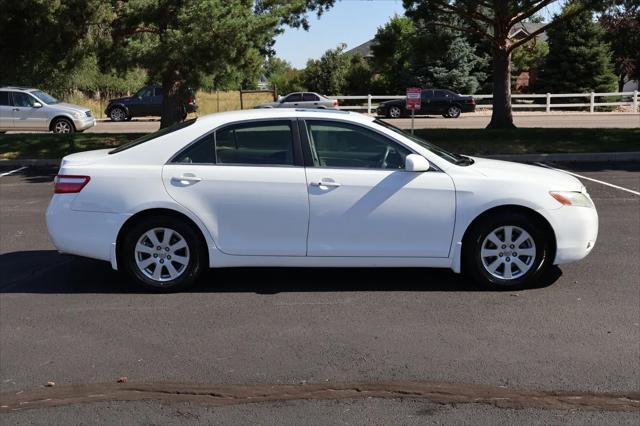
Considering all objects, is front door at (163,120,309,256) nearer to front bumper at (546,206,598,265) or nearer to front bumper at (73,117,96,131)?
front bumper at (546,206,598,265)

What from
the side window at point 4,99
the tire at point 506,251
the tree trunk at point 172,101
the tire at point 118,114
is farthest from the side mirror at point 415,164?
the tire at point 118,114

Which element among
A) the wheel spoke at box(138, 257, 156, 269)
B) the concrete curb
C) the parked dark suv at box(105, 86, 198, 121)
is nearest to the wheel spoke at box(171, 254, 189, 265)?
the wheel spoke at box(138, 257, 156, 269)

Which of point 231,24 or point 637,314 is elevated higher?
point 231,24

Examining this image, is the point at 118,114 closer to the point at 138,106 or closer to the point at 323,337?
the point at 138,106

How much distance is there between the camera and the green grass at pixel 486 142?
17.3 metres

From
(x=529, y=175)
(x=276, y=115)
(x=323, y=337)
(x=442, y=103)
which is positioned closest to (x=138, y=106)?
(x=442, y=103)

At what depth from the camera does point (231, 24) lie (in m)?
16.0

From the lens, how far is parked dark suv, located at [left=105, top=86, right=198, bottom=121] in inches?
1417

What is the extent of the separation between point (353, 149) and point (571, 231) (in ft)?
6.59

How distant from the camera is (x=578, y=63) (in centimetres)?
4334

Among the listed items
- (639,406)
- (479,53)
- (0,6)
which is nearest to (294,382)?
(639,406)

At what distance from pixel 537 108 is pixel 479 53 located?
28.0ft

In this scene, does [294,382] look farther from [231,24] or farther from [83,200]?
[231,24]

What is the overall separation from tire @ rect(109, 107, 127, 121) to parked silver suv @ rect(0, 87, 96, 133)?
1237cm
